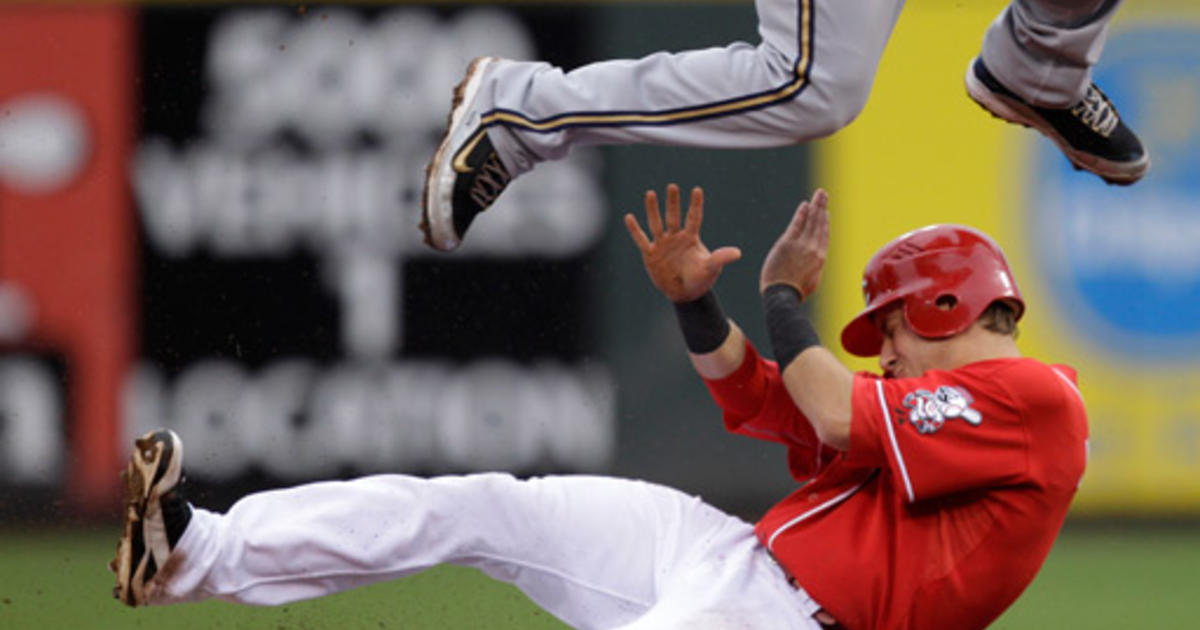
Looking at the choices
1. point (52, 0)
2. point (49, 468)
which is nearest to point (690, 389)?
point (49, 468)

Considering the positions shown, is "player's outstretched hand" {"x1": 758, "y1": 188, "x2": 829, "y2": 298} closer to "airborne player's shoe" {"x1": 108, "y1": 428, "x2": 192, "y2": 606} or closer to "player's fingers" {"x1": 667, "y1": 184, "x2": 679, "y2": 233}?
A: "player's fingers" {"x1": 667, "y1": 184, "x2": 679, "y2": 233}

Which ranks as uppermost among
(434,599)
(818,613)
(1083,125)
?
(1083,125)

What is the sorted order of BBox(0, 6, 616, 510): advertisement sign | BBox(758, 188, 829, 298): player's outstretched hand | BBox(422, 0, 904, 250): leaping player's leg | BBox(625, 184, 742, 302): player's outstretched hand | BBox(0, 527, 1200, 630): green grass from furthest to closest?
BBox(0, 6, 616, 510): advertisement sign → BBox(0, 527, 1200, 630): green grass → BBox(758, 188, 829, 298): player's outstretched hand → BBox(625, 184, 742, 302): player's outstretched hand → BBox(422, 0, 904, 250): leaping player's leg

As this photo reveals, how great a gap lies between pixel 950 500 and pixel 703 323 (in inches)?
30.0

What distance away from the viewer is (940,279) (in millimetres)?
3844

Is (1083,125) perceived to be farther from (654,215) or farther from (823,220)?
(654,215)

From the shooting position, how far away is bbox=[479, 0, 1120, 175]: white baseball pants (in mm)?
3537

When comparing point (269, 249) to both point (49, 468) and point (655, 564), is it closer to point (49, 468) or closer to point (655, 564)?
point (49, 468)

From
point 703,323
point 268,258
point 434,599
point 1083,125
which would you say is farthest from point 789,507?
point 268,258

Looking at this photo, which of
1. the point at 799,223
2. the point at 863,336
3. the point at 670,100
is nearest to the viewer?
the point at 670,100

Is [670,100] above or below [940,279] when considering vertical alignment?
above

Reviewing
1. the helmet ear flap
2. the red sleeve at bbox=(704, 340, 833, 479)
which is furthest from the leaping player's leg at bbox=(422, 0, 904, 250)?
the red sleeve at bbox=(704, 340, 833, 479)

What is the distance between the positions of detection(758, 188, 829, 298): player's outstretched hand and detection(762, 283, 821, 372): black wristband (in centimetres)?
4

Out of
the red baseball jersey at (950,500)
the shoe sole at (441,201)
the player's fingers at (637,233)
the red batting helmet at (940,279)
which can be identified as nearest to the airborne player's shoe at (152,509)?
the shoe sole at (441,201)
